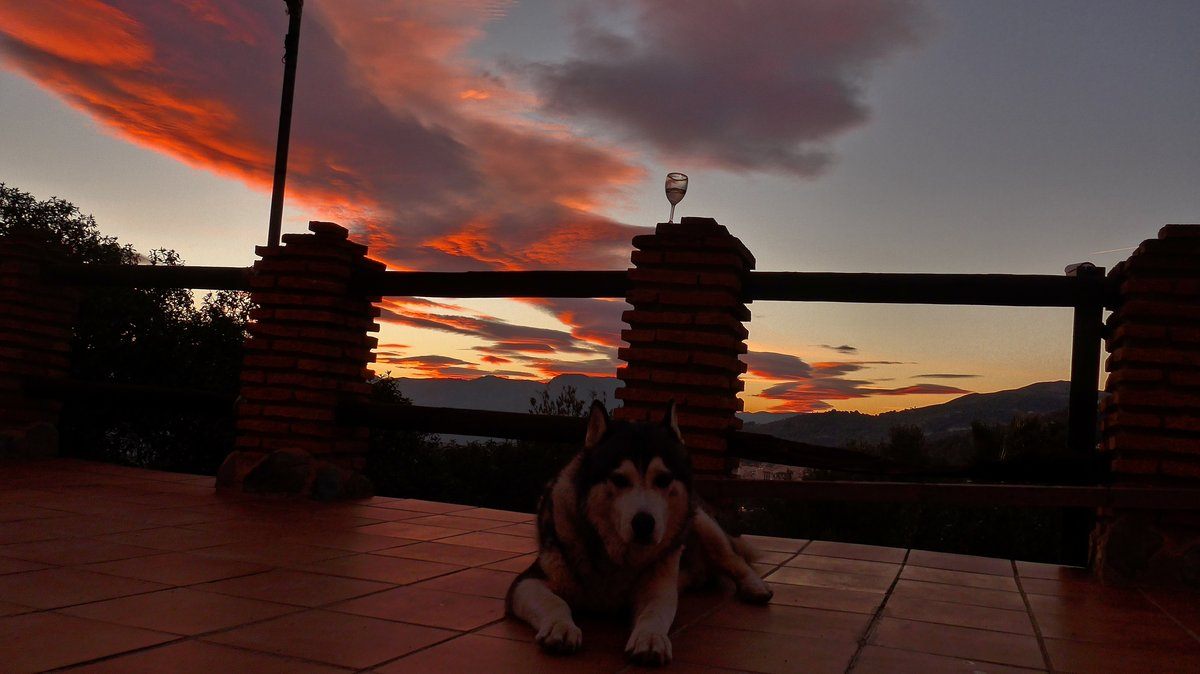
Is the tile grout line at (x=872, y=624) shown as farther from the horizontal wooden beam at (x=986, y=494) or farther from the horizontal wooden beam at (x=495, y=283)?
the horizontal wooden beam at (x=495, y=283)

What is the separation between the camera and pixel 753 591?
169 inches

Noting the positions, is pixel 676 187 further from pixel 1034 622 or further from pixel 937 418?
pixel 937 418

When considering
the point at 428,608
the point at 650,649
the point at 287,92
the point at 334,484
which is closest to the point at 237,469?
the point at 334,484

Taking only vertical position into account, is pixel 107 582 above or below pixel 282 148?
below

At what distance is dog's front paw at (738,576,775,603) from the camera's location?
4.29 metres

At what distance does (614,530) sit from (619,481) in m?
0.23

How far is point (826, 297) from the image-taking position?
6289 mm

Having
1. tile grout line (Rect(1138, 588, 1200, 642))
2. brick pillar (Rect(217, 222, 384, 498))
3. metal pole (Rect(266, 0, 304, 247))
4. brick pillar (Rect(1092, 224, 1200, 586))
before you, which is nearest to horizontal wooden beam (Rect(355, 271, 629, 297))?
brick pillar (Rect(217, 222, 384, 498))

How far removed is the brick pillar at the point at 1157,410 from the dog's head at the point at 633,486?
3552 mm

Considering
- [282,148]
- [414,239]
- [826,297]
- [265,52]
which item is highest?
[265,52]

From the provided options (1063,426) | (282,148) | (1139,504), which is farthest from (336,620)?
(1063,426)

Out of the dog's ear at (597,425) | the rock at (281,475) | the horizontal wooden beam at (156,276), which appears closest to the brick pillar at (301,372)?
the rock at (281,475)

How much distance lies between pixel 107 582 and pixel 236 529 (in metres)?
1.76

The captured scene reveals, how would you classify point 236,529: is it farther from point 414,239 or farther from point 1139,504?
point 414,239
